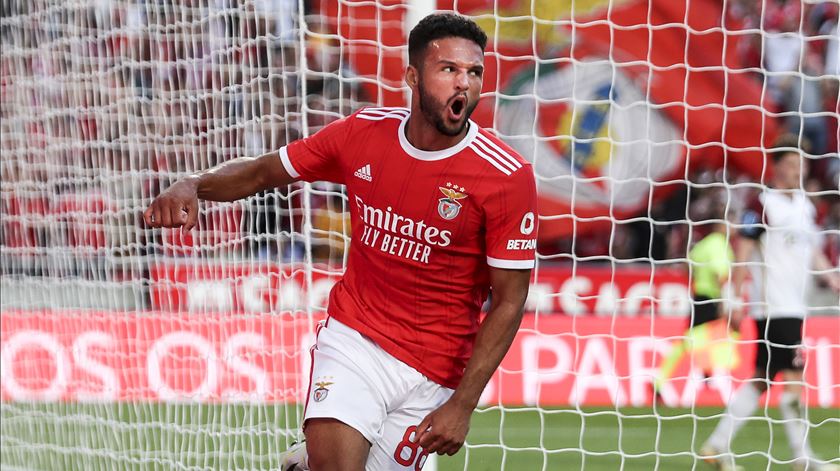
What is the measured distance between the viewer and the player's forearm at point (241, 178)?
3879mm

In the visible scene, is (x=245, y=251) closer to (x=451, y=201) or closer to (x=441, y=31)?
(x=451, y=201)

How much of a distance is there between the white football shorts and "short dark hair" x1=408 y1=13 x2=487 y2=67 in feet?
3.14

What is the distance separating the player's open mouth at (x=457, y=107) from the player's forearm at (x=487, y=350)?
0.60 meters

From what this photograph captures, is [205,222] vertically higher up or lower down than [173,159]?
lower down

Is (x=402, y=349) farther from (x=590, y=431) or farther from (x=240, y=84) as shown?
(x=590, y=431)

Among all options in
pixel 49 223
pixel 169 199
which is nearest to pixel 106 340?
pixel 49 223

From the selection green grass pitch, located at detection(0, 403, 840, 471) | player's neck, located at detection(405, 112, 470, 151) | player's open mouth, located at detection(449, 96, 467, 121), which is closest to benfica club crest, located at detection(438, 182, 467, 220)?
player's neck, located at detection(405, 112, 470, 151)

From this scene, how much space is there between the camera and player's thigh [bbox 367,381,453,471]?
12.3 ft

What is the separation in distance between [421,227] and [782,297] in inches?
148

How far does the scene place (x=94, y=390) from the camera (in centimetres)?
729

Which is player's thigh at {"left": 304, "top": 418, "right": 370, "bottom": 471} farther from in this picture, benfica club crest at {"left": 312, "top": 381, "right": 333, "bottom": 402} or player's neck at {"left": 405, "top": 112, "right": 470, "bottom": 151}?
A: player's neck at {"left": 405, "top": 112, "right": 470, "bottom": 151}

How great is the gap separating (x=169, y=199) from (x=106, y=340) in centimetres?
398

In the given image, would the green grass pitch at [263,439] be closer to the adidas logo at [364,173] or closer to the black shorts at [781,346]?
the black shorts at [781,346]

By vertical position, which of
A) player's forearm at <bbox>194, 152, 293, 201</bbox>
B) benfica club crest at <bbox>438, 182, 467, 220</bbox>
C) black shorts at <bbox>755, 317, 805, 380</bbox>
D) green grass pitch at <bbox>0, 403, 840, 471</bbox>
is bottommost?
green grass pitch at <bbox>0, 403, 840, 471</bbox>
